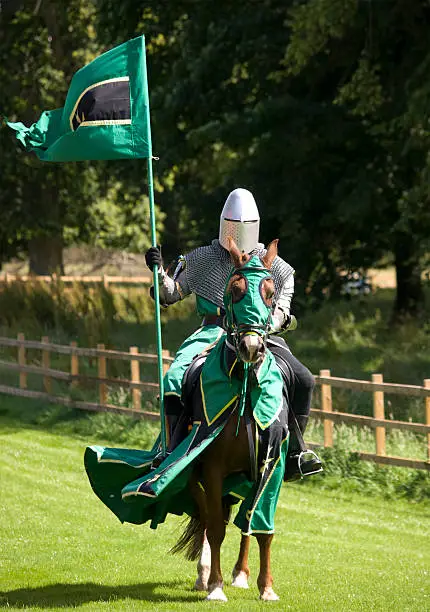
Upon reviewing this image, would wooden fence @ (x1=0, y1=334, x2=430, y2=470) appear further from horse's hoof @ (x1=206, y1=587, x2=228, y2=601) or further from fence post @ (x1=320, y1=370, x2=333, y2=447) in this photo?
horse's hoof @ (x1=206, y1=587, x2=228, y2=601)

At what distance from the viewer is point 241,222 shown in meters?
8.70

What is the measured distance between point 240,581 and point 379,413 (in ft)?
20.0

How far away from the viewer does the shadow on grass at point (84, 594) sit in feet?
28.2

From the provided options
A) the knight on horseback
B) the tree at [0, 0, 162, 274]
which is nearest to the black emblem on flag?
the knight on horseback

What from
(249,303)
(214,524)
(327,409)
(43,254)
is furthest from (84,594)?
(43,254)

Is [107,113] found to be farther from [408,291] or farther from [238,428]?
[408,291]

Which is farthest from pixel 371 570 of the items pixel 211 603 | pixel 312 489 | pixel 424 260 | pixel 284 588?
pixel 424 260

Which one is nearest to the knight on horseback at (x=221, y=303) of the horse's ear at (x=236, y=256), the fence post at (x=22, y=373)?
the horse's ear at (x=236, y=256)

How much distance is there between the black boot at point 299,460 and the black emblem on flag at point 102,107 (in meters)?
2.71

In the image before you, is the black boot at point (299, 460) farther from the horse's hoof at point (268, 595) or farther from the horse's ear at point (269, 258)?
the horse's ear at point (269, 258)

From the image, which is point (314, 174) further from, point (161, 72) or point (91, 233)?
point (91, 233)

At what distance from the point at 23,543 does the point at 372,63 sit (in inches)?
625

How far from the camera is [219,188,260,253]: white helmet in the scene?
28.6ft

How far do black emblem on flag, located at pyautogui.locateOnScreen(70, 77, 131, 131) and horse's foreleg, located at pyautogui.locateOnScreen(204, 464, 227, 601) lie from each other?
2920mm
